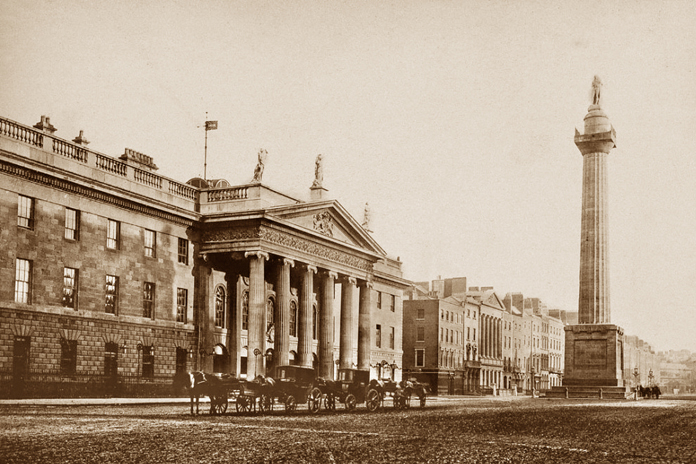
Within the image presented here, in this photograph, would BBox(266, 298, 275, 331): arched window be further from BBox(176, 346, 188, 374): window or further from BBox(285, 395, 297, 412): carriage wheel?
BBox(285, 395, 297, 412): carriage wheel

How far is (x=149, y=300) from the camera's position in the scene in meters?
44.9

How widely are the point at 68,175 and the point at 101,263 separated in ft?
16.4

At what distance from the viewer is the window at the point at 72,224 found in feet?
130

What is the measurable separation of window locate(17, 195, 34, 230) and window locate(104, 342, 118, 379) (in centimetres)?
737

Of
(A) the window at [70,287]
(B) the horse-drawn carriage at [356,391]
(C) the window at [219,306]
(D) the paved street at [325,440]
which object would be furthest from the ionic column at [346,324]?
(D) the paved street at [325,440]

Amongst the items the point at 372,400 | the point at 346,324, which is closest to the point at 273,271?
the point at 346,324

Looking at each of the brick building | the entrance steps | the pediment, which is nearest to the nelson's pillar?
the entrance steps

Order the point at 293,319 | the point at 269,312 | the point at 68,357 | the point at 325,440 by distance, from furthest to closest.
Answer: the point at 293,319, the point at 269,312, the point at 68,357, the point at 325,440

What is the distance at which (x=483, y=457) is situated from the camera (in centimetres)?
1535

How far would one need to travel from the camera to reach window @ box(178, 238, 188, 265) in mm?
47594

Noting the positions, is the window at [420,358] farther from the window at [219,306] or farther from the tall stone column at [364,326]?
the window at [219,306]

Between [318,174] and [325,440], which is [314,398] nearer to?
[325,440]

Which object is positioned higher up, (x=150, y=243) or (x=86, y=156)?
(x=86, y=156)

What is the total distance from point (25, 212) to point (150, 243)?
8784mm
